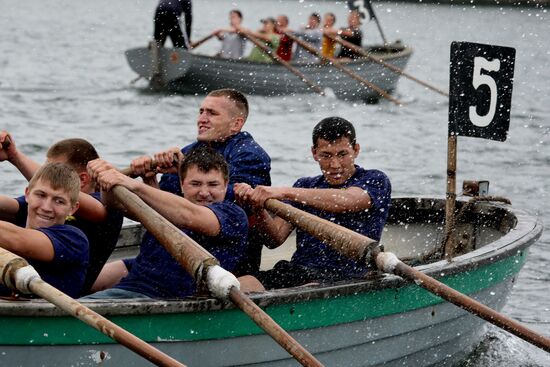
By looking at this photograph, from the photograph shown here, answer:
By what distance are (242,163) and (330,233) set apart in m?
0.90

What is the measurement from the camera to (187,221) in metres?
5.52

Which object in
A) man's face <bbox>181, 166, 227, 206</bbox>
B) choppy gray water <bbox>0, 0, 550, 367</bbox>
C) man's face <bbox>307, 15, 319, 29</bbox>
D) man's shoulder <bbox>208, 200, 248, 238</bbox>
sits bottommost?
choppy gray water <bbox>0, 0, 550, 367</bbox>

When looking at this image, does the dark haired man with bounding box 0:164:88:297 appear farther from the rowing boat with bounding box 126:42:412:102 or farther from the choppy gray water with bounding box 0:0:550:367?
the rowing boat with bounding box 126:42:412:102

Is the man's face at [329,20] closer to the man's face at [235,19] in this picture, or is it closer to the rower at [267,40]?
the rower at [267,40]

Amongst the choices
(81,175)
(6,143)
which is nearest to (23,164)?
(6,143)

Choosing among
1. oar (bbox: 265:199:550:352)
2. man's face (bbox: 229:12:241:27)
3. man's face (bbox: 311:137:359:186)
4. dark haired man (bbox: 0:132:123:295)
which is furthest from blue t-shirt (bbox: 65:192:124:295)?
man's face (bbox: 229:12:241:27)

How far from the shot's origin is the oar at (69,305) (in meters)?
4.70

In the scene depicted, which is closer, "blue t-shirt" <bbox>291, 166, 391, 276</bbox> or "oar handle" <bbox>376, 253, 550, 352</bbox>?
"oar handle" <bbox>376, 253, 550, 352</bbox>

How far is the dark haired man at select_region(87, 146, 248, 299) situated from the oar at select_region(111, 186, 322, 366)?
0.13 m

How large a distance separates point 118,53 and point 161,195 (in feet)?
103

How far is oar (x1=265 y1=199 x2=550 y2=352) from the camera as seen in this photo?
5.62m

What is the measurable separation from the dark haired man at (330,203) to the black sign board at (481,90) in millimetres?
942

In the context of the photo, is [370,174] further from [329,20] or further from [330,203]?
[329,20]

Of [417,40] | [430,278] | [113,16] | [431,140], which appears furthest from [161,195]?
[113,16]
